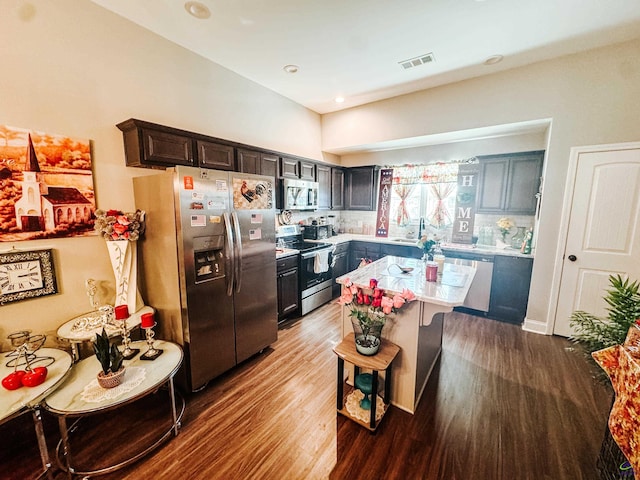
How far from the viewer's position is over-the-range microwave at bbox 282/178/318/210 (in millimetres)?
3720

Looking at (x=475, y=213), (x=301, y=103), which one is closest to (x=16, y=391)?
(x=301, y=103)

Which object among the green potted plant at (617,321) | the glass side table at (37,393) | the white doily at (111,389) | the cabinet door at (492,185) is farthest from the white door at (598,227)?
the glass side table at (37,393)

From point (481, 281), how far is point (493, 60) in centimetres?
275

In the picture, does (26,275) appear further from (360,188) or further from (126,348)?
(360,188)

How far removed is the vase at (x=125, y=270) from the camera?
214 cm

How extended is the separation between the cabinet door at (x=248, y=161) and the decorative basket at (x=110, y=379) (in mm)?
2213

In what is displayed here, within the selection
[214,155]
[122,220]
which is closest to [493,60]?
[214,155]

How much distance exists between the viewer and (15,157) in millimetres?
1804

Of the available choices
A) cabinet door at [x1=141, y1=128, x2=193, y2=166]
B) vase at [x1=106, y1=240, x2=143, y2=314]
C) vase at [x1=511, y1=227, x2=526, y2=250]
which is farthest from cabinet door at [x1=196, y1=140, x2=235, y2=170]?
vase at [x1=511, y1=227, x2=526, y2=250]

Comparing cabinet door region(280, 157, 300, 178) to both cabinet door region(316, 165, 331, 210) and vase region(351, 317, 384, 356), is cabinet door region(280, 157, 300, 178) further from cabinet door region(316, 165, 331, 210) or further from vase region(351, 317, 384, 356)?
vase region(351, 317, 384, 356)

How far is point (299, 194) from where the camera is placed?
155 inches

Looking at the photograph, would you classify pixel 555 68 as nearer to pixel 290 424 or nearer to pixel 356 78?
pixel 356 78

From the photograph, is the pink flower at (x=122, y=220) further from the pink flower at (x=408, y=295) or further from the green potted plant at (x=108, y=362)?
the pink flower at (x=408, y=295)

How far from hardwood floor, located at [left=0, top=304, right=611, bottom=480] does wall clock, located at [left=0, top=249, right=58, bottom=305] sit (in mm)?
913
